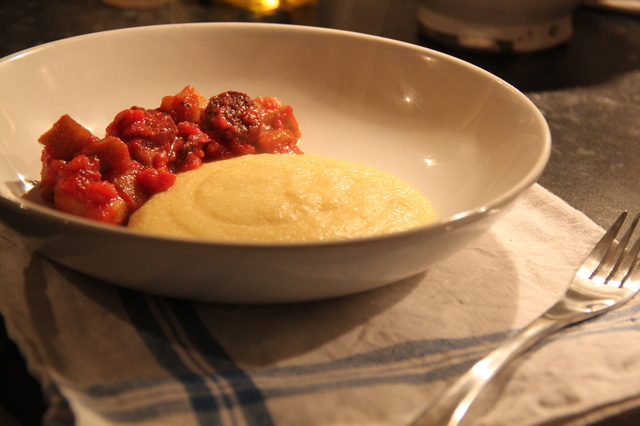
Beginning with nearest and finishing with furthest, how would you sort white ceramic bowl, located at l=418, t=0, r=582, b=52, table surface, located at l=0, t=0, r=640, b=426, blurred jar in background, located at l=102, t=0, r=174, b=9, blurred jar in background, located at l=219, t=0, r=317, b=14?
table surface, located at l=0, t=0, r=640, b=426
white ceramic bowl, located at l=418, t=0, r=582, b=52
blurred jar in background, located at l=102, t=0, r=174, b=9
blurred jar in background, located at l=219, t=0, r=317, b=14

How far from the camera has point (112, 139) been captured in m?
1.69

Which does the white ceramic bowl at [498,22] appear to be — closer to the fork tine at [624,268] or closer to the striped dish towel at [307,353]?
the fork tine at [624,268]

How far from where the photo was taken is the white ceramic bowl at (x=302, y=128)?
1.07 meters

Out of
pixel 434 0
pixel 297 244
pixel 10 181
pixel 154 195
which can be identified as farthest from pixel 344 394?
pixel 434 0

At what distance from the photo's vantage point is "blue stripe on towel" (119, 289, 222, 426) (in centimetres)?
Result: 105

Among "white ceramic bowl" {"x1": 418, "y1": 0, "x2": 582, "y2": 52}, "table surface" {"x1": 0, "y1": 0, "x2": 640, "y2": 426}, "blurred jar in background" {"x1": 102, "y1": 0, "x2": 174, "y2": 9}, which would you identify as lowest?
"table surface" {"x1": 0, "y1": 0, "x2": 640, "y2": 426}

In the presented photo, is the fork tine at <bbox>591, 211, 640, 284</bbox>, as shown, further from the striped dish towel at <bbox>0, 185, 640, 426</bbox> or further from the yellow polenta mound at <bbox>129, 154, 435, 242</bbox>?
the yellow polenta mound at <bbox>129, 154, 435, 242</bbox>

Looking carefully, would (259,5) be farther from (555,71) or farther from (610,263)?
(610,263)

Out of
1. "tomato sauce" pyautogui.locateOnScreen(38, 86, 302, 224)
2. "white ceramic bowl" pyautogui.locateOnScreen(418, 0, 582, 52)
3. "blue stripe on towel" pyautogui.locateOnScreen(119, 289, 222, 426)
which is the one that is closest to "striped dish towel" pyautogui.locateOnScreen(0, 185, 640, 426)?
"blue stripe on towel" pyautogui.locateOnScreen(119, 289, 222, 426)

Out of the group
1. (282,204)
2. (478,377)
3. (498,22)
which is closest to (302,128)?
(282,204)

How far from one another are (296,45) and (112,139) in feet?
3.22

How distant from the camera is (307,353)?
120cm

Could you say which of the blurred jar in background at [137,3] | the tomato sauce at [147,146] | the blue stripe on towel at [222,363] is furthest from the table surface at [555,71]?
the tomato sauce at [147,146]

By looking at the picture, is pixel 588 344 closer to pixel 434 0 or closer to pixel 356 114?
pixel 356 114
